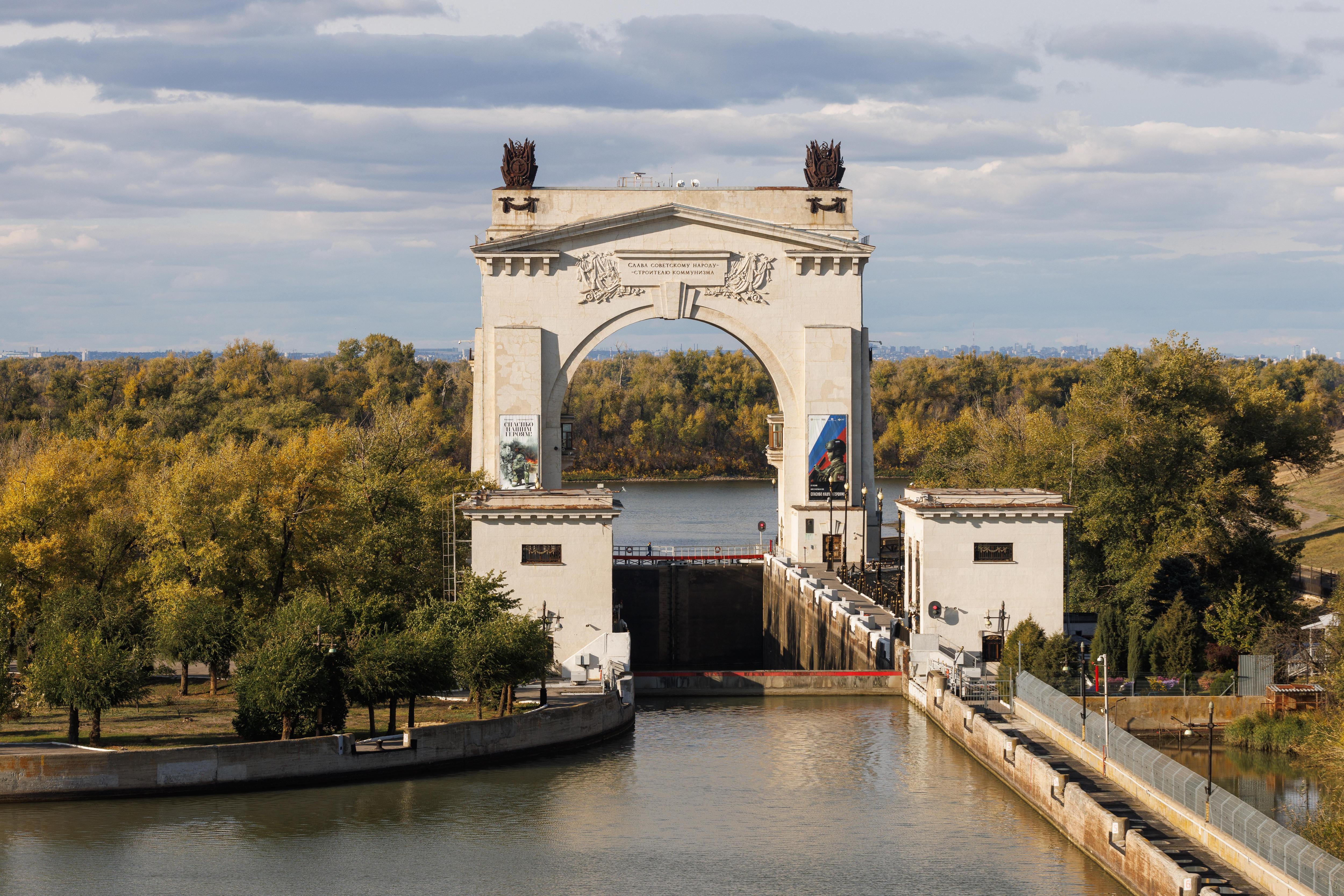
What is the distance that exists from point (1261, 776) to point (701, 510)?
2801 inches

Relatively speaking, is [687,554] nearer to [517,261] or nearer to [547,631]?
[517,261]

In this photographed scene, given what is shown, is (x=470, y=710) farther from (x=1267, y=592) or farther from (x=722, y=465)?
(x=722, y=465)

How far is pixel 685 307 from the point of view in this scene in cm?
6475

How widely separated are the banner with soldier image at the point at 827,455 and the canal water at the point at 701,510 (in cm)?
192

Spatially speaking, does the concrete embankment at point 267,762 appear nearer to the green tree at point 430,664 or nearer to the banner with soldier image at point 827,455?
the green tree at point 430,664

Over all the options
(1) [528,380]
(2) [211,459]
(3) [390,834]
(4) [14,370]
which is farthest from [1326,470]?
(4) [14,370]

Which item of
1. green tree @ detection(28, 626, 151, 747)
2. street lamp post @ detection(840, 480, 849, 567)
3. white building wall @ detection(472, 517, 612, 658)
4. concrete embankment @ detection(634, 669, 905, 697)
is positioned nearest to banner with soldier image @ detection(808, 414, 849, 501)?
street lamp post @ detection(840, 480, 849, 567)

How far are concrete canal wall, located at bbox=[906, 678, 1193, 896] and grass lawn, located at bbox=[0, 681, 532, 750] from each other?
11208 millimetres

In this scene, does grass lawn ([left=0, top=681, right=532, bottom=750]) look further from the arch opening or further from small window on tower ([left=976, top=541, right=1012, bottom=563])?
the arch opening

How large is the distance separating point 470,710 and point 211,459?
15.0 meters

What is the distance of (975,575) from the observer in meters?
46.6

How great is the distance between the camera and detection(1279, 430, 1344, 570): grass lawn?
2955 inches

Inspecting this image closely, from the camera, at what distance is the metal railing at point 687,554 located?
6562 cm

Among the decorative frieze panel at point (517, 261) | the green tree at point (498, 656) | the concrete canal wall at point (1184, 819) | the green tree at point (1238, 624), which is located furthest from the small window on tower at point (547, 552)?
the decorative frieze panel at point (517, 261)
